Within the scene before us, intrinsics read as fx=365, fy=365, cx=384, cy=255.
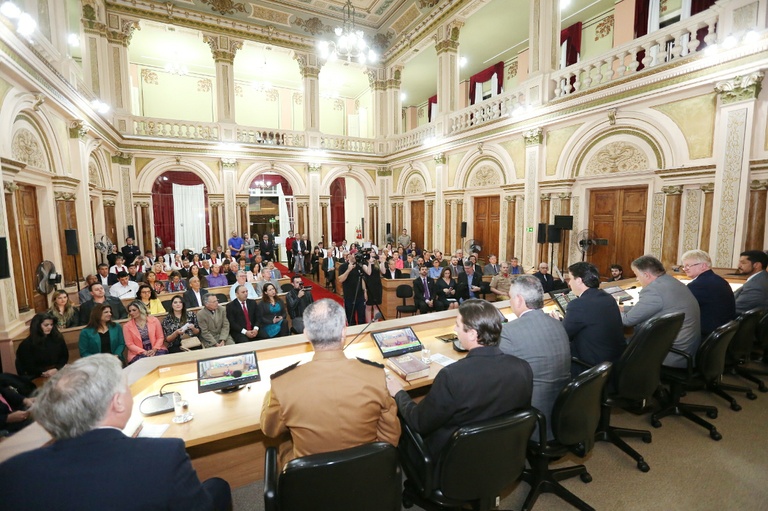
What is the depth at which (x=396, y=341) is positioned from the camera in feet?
9.86

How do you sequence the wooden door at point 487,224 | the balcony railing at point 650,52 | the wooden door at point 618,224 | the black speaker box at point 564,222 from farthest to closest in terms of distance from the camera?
the wooden door at point 487,224 → the black speaker box at point 564,222 → the wooden door at point 618,224 → the balcony railing at point 650,52

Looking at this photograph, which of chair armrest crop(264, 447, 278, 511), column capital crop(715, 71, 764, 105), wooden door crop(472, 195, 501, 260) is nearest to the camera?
chair armrest crop(264, 447, 278, 511)

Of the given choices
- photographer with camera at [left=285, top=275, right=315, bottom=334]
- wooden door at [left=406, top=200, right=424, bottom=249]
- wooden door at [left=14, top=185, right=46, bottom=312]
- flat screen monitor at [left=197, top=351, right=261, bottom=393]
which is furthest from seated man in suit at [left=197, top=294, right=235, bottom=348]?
wooden door at [left=406, top=200, right=424, bottom=249]

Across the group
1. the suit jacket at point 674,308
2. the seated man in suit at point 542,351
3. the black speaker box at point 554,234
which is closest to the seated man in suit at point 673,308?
the suit jacket at point 674,308

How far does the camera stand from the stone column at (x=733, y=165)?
202 inches

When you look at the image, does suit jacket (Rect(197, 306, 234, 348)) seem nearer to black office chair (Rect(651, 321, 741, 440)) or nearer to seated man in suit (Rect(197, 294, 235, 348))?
seated man in suit (Rect(197, 294, 235, 348))

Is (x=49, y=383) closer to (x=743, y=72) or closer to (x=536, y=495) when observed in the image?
(x=536, y=495)

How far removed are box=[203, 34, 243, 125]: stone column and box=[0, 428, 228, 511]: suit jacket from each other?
12459 mm

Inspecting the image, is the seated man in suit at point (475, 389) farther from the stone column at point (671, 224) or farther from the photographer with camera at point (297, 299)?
the stone column at point (671, 224)

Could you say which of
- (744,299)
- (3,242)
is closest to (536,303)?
(744,299)

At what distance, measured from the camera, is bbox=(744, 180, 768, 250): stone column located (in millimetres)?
5215

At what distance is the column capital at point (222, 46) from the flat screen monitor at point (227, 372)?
1208 cm

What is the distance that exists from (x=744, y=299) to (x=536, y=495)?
3.41m

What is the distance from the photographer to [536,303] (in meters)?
2.34
